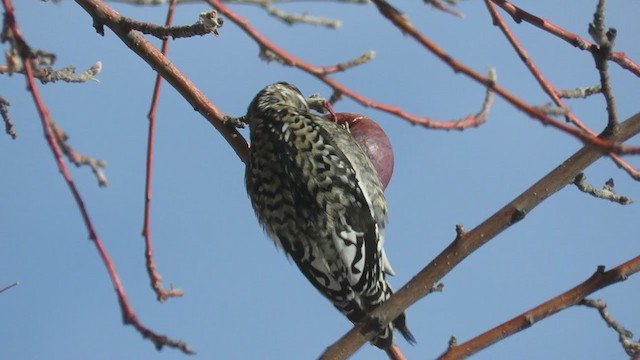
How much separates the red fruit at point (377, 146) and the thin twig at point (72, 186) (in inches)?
90.6

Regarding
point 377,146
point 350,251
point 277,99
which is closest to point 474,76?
point 350,251

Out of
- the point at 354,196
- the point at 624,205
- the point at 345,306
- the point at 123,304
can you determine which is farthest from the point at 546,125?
the point at 354,196

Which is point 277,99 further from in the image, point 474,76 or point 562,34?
point 474,76

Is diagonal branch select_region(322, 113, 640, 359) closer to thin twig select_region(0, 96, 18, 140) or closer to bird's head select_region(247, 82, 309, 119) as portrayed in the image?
thin twig select_region(0, 96, 18, 140)

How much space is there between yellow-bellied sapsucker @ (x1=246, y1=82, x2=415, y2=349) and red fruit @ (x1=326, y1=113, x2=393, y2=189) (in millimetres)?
42

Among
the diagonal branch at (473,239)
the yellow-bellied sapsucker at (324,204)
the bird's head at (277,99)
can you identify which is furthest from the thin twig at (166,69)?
the diagonal branch at (473,239)

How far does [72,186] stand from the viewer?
1.85 meters

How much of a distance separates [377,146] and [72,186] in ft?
8.30

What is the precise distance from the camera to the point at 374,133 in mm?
4285

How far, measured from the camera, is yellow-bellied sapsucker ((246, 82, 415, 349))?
150 inches

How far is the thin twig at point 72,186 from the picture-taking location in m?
1.81

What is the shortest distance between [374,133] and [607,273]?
2001mm

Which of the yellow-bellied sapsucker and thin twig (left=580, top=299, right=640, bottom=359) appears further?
the yellow-bellied sapsucker

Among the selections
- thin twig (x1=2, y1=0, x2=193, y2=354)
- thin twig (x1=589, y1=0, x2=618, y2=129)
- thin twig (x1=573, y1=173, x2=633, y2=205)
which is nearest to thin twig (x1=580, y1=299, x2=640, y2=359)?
thin twig (x1=573, y1=173, x2=633, y2=205)
